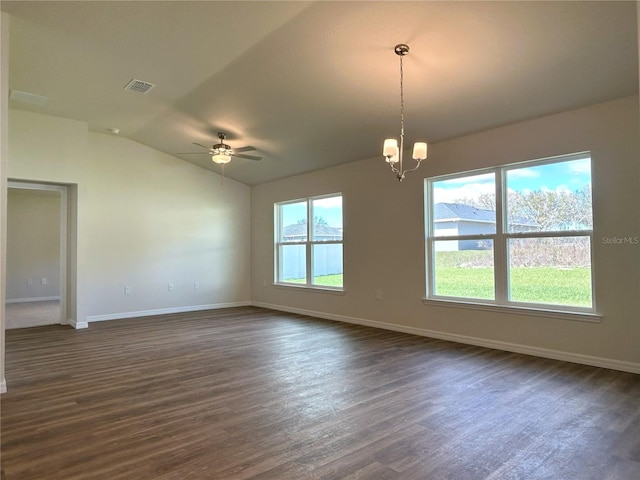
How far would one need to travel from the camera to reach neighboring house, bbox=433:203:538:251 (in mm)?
4750

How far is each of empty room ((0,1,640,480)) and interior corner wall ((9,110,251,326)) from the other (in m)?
0.04

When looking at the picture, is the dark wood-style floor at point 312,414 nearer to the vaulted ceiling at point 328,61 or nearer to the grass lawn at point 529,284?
the grass lawn at point 529,284

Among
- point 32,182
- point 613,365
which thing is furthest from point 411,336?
point 32,182

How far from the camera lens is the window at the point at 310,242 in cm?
671

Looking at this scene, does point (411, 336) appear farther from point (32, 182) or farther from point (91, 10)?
point (32, 182)

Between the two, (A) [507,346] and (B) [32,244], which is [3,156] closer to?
(A) [507,346]

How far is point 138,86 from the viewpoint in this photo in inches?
181

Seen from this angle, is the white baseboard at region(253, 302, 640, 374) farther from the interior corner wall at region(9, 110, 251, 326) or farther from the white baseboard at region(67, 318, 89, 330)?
the white baseboard at region(67, 318, 89, 330)

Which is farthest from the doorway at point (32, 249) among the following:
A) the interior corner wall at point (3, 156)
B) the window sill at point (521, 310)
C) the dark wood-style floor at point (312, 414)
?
the window sill at point (521, 310)

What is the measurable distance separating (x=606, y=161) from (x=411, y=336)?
2.99 meters

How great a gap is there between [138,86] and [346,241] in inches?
145

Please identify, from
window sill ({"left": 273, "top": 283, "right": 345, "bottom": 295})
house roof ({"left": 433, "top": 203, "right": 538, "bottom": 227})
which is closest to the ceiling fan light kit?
window sill ({"left": 273, "top": 283, "right": 345, "bottom": 295})

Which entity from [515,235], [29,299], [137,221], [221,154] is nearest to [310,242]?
[221,154]

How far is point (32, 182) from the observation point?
219 inches
